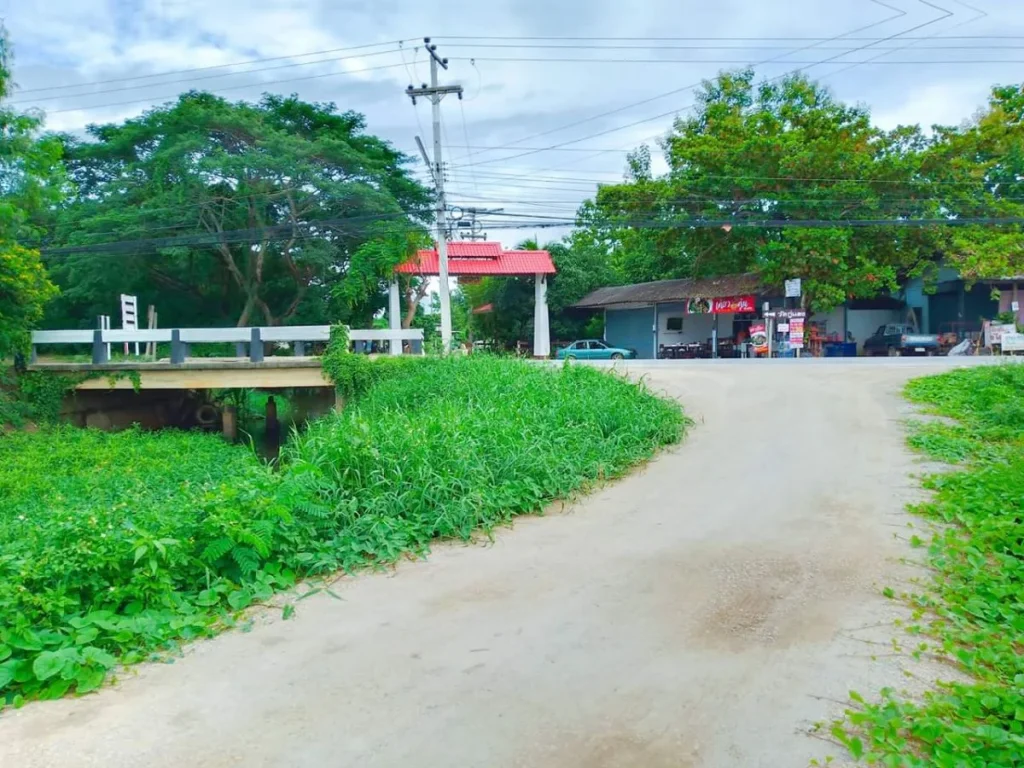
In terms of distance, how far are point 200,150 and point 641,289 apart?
60.2 ft

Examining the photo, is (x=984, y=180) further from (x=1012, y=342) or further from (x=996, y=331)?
(x=1012, y=342)

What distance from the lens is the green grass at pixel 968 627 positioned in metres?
2.93

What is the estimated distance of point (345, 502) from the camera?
243 inches

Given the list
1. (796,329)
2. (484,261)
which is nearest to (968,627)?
(796,329)

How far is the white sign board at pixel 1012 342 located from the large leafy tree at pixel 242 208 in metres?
17.9

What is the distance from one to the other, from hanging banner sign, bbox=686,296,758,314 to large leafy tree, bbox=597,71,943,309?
4.83 ft

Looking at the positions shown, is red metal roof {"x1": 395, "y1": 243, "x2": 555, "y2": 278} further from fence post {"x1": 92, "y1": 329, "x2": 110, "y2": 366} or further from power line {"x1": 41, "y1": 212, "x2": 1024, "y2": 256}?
fence post {"x1": 92, "y1": 329, "x2": 110, "y2": 366}

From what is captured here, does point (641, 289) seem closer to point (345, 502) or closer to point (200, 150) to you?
point (200, 150)

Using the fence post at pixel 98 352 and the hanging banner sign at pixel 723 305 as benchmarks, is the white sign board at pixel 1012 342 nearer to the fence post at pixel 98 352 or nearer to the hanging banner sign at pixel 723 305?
the hanging banner sign at pixel 723 305

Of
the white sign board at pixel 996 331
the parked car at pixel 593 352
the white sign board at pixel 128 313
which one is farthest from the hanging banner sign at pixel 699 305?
the white sign board at pixel 128 313

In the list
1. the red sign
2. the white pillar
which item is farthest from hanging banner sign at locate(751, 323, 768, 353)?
the white pillar

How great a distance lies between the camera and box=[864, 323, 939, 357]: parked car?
2508cm

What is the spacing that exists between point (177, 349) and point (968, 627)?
17151 mm

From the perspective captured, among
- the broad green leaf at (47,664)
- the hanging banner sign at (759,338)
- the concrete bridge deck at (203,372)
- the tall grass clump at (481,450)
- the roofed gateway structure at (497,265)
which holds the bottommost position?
the broad green leaf at (47,664)
